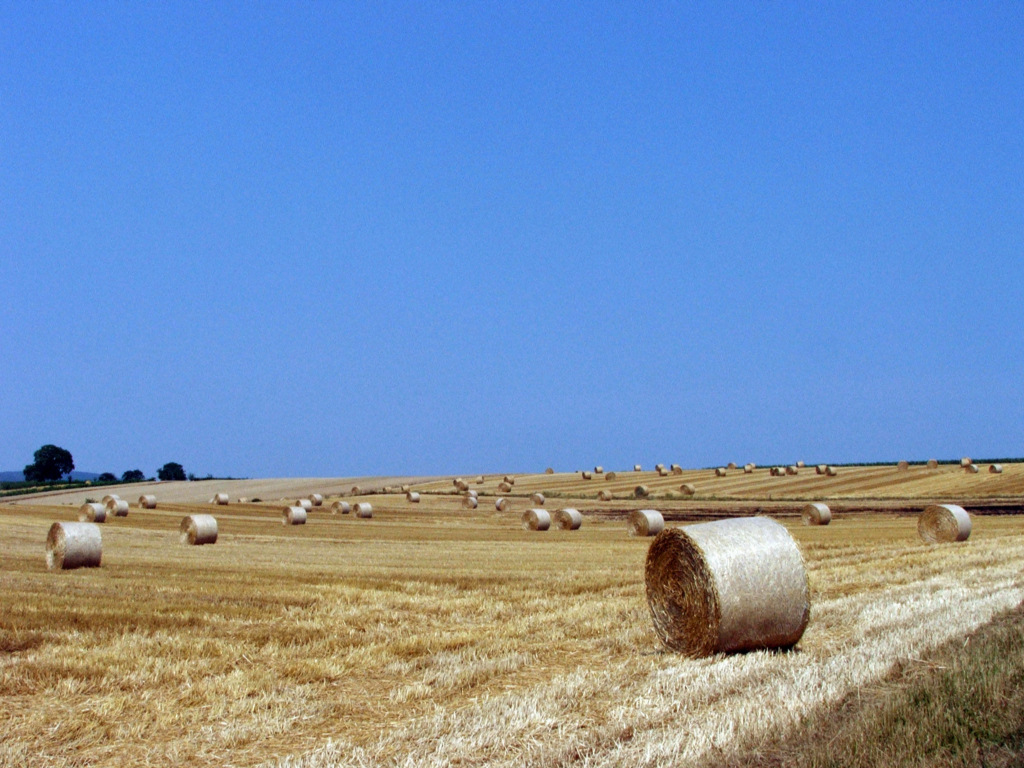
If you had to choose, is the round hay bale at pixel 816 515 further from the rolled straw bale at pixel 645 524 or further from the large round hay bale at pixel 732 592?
the large round hay bale at pixel 732 592

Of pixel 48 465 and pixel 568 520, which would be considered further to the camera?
pixel 48 465

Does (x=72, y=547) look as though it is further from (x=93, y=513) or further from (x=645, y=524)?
(x=93, y=513)

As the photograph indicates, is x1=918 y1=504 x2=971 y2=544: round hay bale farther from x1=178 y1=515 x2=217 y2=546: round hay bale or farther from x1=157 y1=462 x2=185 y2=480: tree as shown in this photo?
x1=157 y1=462 x2=185 y2=480: tree

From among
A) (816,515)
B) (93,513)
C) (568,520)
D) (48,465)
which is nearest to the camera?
(816,515)

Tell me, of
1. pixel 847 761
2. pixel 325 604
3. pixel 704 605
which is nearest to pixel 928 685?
pixel 847 761

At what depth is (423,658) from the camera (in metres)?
8.26

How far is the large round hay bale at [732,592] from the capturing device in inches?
345

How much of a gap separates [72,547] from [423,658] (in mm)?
10921

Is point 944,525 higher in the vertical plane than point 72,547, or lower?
lower

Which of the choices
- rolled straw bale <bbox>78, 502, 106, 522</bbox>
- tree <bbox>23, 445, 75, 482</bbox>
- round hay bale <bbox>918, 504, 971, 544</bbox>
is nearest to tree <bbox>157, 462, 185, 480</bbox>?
tree <bbox>23, 445, 75, 482</bbox>

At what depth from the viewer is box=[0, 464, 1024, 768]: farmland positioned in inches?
227

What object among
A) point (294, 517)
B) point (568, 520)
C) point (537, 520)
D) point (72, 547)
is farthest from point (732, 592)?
point (294, 517)

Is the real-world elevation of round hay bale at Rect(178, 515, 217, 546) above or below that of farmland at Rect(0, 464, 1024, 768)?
above

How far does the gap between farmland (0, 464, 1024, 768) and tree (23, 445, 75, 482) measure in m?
94.1
